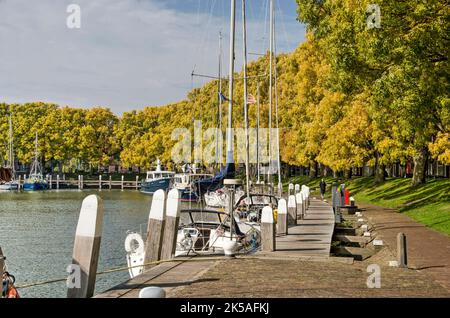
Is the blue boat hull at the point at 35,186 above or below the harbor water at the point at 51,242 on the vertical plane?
above

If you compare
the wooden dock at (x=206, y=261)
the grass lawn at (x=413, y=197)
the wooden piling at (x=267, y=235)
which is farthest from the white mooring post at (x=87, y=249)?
the grass lawn at (x=413, y=197)

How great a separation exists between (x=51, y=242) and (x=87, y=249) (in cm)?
2404

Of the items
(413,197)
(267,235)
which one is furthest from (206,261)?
(413,197)

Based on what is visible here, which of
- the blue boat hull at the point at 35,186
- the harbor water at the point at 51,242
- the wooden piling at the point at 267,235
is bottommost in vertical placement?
the harbor water at the point at 51,242

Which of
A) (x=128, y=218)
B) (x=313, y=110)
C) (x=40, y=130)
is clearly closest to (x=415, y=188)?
(x=313, y=110)

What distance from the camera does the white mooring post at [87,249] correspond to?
10711 mm

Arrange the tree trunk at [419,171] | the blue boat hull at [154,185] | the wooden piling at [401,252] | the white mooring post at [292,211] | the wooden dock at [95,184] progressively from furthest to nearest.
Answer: the wooden dock at [95,184]
the blue boat hull at [154,185]
the tree trunk at [419,171]
the white mooring post at [292,211]
the wooden piling at [401,252]

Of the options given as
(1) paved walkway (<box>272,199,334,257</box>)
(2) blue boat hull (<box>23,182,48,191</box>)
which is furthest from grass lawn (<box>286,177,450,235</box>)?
(2) blue boat hull (<box>23,182,48,191</box>)

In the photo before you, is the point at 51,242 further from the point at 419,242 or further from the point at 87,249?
the point at 87,249

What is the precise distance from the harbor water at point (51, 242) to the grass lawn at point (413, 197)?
1475 centimetres

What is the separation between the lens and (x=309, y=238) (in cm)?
2289

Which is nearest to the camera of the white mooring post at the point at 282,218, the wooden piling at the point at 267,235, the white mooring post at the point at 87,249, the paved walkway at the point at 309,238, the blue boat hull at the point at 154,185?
the white mooring post at the point at 87,249

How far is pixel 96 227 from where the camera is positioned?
10719mm

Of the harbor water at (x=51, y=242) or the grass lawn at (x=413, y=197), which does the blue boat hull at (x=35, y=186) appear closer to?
the harbor water at (x=51, y=242)
